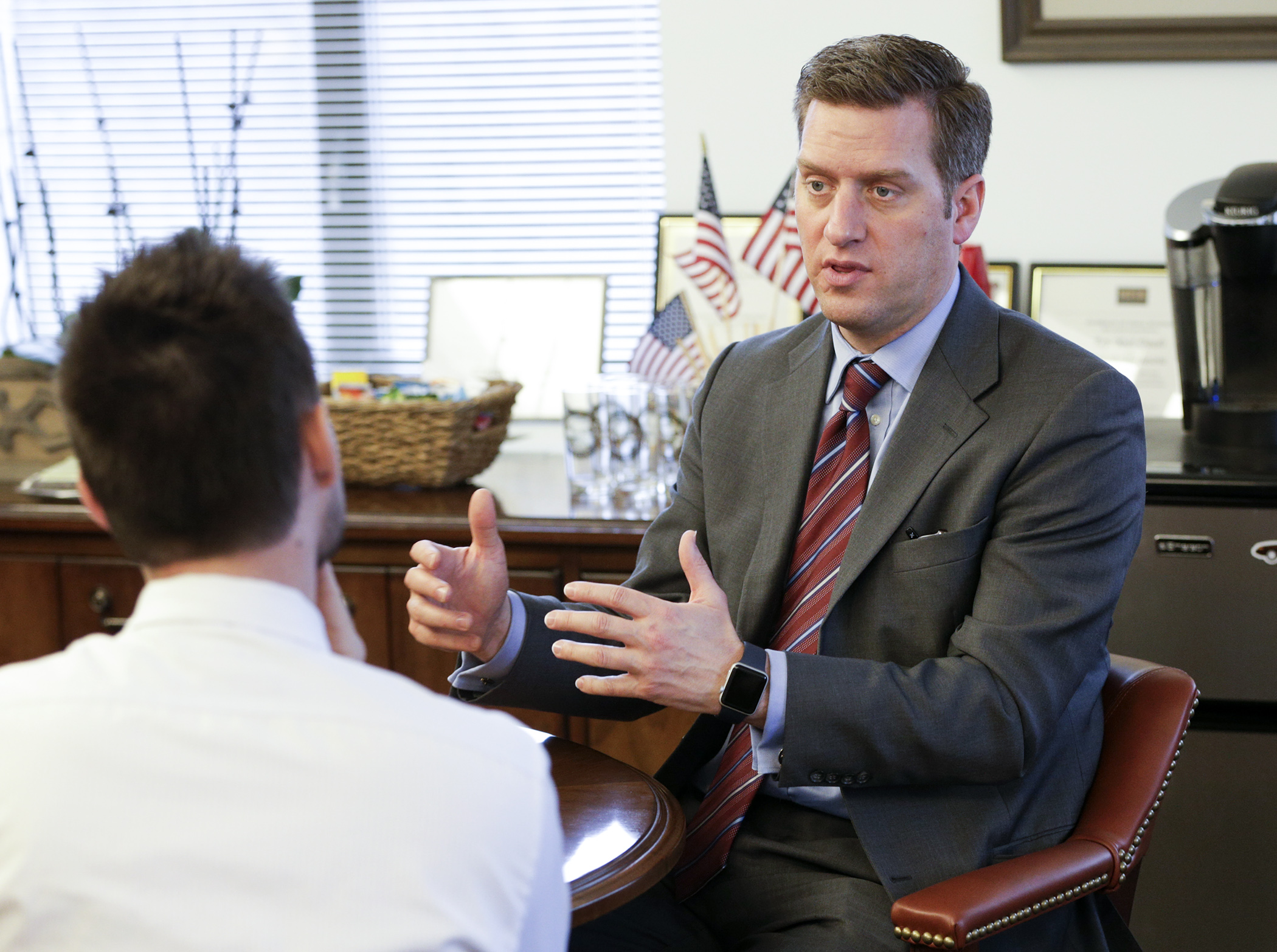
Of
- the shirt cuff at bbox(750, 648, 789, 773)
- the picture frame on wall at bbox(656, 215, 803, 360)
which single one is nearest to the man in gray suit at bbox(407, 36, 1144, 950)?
the shirt cuff at bbox(750, 648, 789, 773)

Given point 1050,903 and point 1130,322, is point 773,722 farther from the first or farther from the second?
point 1130,322

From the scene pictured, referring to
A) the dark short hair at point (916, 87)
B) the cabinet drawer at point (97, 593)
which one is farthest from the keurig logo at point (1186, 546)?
the cabinet drawer at point (97, 593)

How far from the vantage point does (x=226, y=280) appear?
0.85 meters

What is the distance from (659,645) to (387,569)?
1.09 m

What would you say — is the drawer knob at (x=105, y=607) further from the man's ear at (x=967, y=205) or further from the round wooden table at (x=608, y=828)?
the man's ear at (x=967, y=205)

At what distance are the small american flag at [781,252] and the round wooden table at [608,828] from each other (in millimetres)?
1256

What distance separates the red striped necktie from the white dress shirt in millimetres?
912

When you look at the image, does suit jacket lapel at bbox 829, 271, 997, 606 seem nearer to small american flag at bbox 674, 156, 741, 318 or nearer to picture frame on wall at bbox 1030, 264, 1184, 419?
small american flag at bbox 674, 156, 741, 318

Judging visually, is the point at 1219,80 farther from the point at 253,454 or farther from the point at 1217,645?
the point at 253,454

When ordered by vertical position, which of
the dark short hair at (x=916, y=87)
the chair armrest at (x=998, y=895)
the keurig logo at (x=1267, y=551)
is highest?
the dark short hair at (x=916, y=87)

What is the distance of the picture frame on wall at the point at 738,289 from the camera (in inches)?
107

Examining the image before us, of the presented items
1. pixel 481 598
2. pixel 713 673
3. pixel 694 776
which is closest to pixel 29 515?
pixel 481 598

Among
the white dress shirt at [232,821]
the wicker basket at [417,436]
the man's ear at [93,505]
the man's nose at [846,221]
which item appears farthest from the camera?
the wicker basket at [417,436]

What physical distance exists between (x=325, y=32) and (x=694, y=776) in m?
2.13
